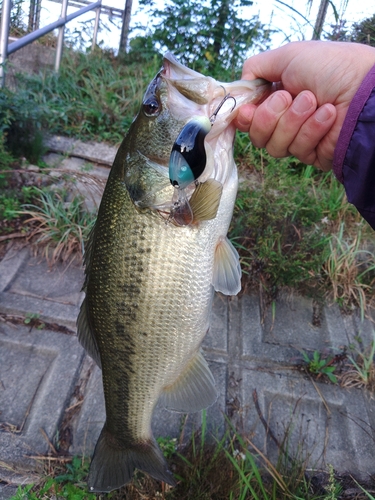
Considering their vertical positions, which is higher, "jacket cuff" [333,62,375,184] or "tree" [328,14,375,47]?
"tree" [328,14,375,47]

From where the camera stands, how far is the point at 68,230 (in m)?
3.21

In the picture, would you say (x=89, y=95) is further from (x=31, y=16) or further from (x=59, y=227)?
(x=59, y=227)

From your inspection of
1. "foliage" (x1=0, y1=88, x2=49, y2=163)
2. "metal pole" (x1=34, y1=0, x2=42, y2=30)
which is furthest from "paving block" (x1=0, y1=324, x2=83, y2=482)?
"metal pole" (x1=34, y1=0, x2=42, y2=30)

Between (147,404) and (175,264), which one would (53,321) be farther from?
(175,264)

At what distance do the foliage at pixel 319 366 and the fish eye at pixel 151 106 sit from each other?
1870 mm

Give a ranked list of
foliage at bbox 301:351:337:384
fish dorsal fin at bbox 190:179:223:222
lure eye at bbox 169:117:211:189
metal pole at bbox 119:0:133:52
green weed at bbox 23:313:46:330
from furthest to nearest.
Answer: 1. metal pole at bbox 119:0:133:52
2. green weed at bbox 23:313:46:330
3. foliage at bbox 301:351:337:384
4. fish dorsal fin at bbox 190:179:223:222
5. lure eye at bbox 169:117:211:189

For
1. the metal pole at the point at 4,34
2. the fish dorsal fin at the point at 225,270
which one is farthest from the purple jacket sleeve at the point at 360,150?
the metal pole at the point at 4,34

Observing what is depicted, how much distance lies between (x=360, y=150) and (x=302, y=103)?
26 cm


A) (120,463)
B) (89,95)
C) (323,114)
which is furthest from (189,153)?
(89,95)

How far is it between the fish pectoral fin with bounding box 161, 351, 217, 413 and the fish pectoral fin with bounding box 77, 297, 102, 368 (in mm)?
303

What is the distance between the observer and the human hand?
151 centimetres

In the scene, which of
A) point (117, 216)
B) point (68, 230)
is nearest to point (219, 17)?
point (68, 230)

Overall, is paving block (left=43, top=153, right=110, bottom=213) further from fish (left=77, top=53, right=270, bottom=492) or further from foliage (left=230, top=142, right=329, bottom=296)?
fish (left=77, top=53, right=270, bottom=492)

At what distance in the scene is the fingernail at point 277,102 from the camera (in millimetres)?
1483
